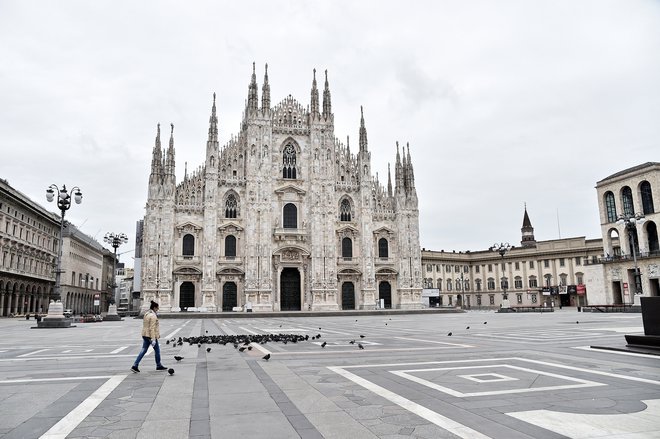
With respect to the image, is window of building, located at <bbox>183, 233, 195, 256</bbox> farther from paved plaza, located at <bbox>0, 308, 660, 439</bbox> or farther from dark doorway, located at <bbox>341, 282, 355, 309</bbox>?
paved plaza, located at <bbox>0, 308, 660, 439</bbox>

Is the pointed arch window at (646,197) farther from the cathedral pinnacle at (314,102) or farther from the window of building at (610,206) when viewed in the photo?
the cathedral pinnacle at (314,102)

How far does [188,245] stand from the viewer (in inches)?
1937

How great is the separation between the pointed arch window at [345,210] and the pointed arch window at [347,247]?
7.75ft

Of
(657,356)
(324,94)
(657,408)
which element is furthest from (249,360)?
(324,94)

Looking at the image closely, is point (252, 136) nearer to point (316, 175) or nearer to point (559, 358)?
point (316, 175)

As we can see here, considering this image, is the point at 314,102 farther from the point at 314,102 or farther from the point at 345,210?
the point at 345,210

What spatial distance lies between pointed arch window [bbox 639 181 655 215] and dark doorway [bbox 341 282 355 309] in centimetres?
3764

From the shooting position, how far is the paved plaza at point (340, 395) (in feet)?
18.0

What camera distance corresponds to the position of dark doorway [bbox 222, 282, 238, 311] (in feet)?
161

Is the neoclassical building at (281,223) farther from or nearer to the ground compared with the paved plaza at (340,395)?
farther from the ground

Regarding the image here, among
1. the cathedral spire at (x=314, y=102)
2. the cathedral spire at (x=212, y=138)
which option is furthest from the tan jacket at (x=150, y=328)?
the cathedral spire at (x=314, y=102)

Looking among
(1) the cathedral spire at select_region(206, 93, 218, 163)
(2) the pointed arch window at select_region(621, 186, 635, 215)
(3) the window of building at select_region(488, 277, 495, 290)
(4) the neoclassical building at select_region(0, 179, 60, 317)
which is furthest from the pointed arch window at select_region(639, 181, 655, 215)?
(4) the neoclassical building at select_region(0, 179, 60, 317)

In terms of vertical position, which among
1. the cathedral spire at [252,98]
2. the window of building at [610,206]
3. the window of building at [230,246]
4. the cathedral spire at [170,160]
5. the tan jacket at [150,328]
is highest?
the cathedral spire at [252,98]

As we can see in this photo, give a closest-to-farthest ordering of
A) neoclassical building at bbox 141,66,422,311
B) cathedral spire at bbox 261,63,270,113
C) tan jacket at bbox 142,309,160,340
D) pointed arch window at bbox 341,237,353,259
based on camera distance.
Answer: tan jacket at bbox 142,309,160,340 < neoclassical building at bbox 141,66,422,311 < cathedral spire at bbox 261,63,270,113 < pointed arch window at bbox 341,237,353,259
